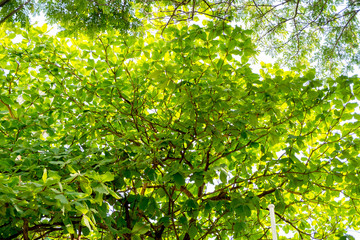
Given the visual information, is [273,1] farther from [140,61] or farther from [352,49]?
[140,61]

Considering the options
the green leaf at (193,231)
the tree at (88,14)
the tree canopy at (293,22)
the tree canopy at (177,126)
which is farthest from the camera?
the tree canopy at (293,22)

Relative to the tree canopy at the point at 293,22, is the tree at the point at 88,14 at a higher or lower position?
lower

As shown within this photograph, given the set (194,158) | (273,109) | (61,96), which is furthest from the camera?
(194,158)

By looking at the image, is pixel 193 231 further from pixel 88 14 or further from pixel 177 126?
pixel 88 14

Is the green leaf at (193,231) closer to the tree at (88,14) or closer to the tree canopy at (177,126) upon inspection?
the tree canopy at (177,126)

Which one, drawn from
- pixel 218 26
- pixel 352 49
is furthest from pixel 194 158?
pixel 352 49

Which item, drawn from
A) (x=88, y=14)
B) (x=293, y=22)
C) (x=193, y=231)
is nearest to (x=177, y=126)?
(x=193, y=231)

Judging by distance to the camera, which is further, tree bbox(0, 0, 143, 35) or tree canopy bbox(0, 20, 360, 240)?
tree canopy bbox(0, 20, 360, 240)

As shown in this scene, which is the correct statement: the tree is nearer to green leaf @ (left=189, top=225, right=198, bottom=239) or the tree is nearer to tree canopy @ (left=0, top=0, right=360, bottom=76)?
tree canopy @ (left=0, top=0, right=360, bottom=76)

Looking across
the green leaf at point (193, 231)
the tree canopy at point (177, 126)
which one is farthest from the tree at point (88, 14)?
the green leaf at point (193, 231)

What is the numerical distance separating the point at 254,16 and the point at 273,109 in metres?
1.22

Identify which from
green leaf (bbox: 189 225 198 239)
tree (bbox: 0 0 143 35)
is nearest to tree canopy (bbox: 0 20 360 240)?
green leaf (bbox: 189 225 198 239)

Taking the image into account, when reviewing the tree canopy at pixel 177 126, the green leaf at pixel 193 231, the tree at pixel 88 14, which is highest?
the tree at pixel 88 14

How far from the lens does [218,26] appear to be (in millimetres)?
2465
